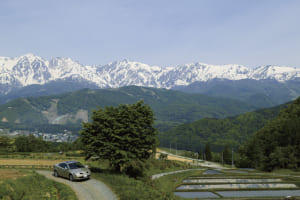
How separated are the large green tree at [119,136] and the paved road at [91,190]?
7.97m

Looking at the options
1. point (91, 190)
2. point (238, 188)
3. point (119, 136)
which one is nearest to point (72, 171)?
point (91, 190)

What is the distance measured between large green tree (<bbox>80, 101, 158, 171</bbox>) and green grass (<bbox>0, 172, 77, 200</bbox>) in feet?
42.3

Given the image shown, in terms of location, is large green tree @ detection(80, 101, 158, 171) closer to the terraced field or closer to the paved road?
the paved road

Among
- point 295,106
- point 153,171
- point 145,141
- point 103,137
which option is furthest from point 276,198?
point 295,106

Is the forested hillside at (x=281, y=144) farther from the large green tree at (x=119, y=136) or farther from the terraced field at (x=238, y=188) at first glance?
the large green tree at (x=119, y=136)

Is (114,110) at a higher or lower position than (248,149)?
higher

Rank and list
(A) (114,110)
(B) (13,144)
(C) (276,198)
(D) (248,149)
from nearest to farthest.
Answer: (C) (276,198) → (A) (114,110) → (B) (13,144) → (D) (248,149)

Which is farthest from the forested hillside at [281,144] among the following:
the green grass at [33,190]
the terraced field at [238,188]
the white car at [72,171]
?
the green grass at [33,190]

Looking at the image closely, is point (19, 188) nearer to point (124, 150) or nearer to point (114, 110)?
point (124, 150)

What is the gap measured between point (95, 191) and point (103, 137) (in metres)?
15.4

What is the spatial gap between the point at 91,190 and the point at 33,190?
6412 mm

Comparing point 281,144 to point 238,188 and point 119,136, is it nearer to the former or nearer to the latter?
point 238,188

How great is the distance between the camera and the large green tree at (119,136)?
45.9 m

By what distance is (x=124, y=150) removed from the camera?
154ft
